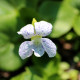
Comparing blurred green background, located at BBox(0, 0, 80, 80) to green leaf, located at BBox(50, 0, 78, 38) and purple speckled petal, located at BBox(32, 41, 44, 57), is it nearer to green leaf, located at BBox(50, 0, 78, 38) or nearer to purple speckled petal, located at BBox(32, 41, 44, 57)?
green leaf, located at BBox(50, 0, 78, 38)

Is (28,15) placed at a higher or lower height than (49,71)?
higher

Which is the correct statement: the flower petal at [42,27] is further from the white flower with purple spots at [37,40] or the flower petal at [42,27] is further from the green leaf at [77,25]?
the green leaf at [77,25]

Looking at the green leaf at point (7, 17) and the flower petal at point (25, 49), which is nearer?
the flower petal at point (25, 49)

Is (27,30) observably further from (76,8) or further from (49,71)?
(76,8)

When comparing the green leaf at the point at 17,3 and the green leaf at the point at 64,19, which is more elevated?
the green leaf at the point at 17,3

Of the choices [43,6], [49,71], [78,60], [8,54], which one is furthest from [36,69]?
[43,6]

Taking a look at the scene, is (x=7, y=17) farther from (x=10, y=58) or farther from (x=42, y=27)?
(x=42, y=27)

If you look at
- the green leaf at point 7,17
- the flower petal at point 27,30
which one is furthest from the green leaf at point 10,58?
the flower petal at point 27,30
